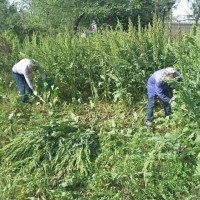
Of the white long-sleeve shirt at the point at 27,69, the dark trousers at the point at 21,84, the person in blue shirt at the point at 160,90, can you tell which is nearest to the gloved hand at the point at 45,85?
the white long-sleeve shirt at the point at 27,69

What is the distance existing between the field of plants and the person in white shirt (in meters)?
0.21

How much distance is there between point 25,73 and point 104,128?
221 cm

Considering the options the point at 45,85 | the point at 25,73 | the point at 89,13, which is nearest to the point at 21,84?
the point at 25,73

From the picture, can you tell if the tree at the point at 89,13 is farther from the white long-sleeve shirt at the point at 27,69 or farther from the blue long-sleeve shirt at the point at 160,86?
the blue long-sleeve shirt at the point at 160,86

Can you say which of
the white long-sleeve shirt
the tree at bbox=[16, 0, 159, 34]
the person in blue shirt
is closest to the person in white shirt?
the white long-sleeve shirt

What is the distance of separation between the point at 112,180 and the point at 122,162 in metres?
0.27

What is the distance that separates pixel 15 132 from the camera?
16.3 ft

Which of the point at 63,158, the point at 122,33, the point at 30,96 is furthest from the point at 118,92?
the point at 63,158

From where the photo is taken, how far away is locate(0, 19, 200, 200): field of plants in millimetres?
3418

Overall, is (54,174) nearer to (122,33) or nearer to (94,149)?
(94,149)

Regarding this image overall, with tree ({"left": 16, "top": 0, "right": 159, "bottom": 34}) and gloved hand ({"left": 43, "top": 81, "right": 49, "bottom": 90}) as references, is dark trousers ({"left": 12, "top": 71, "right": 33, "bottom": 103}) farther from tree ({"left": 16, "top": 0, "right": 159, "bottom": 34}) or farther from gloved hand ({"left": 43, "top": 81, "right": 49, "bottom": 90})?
tree ({"left": 16, "top": 0, "right": 159, "bottom": 34})

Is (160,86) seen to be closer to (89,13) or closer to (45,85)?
(45,85)

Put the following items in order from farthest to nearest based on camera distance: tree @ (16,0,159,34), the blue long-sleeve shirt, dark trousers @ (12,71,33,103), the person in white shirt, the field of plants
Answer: tree @ (16,0,159,34)
dark trousers @ (12,71,33,103)
the person in white shirt
the blue long-sleeve shirt
the field of plants

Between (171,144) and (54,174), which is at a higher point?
(171,144)
